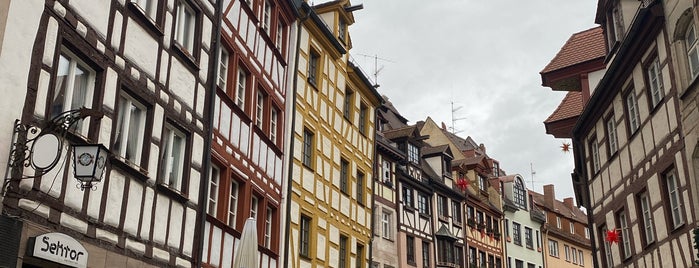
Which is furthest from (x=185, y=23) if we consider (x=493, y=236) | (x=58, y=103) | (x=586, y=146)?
(x=493, y=236)

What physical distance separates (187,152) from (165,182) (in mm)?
1027

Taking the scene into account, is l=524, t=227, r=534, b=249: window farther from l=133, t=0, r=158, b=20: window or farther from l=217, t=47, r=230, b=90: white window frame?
l=133, t=0, r=158, b=20: window

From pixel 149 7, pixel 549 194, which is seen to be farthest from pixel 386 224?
pixel 549 194

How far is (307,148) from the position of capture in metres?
23.3

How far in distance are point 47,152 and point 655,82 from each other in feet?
41.1

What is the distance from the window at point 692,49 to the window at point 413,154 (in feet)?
75.1

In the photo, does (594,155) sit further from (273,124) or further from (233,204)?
(233,204)

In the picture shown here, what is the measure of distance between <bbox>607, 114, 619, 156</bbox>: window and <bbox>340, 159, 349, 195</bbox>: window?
8.48m

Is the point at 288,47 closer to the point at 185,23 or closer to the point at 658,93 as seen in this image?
the point at 185,23

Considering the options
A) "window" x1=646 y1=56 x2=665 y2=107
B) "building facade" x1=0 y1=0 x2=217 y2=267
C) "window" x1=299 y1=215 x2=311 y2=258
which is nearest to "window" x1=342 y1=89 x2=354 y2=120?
"window" x1=299 y1=215 x2=311 y2=258

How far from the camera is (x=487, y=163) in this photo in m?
47.8

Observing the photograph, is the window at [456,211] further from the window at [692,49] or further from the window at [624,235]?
the window at [692,49]

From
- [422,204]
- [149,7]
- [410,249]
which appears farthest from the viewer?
[422,204]

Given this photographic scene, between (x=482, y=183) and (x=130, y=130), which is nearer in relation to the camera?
(x=130, y=130)
